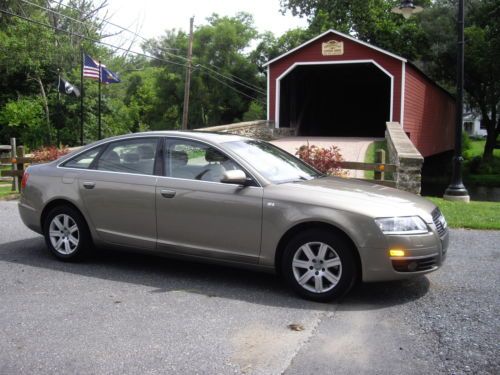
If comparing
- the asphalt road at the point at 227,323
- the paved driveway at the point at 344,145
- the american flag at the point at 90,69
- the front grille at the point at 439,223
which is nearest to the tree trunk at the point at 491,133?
the paved driveway at the point at 344,145

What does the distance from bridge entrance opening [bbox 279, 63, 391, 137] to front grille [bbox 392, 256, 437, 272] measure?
21154 mm

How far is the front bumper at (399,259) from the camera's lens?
4855mm

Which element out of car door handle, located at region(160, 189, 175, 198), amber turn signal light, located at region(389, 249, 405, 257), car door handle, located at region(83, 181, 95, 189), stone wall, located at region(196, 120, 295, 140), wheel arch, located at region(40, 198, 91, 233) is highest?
stone wall, located at region(196, 120, 295, 140)

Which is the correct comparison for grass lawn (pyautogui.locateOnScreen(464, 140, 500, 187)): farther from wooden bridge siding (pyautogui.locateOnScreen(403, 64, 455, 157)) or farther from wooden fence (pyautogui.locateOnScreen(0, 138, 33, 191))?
wooden fence (pyautogui.locateOnScreen(0, 138, 33, 191))

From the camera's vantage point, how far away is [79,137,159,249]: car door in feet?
19.3

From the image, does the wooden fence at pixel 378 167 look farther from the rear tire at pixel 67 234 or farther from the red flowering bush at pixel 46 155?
the red flowering bush at pixel 46 155

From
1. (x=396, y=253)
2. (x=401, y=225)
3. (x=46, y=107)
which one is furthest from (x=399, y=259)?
(x=46, y=107)

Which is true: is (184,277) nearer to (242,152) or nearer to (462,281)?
(242,152)

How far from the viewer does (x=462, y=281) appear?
5.73m

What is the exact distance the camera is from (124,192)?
19.6 ft

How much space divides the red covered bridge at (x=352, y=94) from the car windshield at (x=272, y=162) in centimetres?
1809

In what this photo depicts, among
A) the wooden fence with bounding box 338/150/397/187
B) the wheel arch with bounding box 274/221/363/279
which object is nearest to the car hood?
the wheel arch with bounding box 274/221/363/279

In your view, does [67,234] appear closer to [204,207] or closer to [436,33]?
[204,207]

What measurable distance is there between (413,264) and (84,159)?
3882mm
